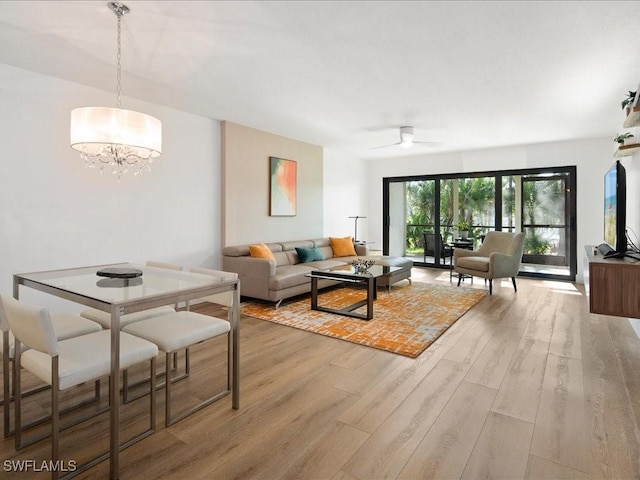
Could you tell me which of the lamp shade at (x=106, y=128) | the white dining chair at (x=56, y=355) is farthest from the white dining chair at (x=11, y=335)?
the lamp shade at (x=106, y=128)

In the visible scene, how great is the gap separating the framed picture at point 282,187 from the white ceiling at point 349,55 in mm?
1242

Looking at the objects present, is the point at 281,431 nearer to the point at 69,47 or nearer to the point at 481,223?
the point at 69,47

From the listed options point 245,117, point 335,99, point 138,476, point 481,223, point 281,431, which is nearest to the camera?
point 138,476

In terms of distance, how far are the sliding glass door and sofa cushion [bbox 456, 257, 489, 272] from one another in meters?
1.30

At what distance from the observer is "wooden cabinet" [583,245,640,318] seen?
2.68 metres

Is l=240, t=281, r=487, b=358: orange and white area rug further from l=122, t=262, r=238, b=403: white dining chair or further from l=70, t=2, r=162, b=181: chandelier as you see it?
l=70, t=2, r=162, b=181: chandelier

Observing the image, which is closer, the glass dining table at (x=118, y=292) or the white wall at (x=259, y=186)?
the glass dining table at (x=118, y=292)

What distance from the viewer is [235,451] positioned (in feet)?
6.02

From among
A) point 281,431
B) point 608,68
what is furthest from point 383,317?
point 608,68

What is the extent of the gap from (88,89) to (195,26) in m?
2.03

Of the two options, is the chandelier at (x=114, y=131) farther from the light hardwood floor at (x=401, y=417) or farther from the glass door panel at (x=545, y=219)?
the glass door panel at (x=545, y=219)

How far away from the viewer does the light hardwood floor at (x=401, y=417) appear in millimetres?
1733

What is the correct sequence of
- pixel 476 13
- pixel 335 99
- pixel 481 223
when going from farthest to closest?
pixel 481 223, pixel 335 99, pixel 476 13

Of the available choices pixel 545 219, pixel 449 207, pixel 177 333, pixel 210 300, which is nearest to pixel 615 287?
pixel 210 300
